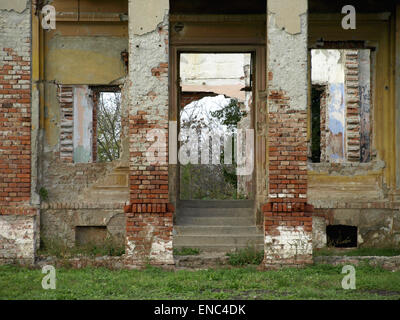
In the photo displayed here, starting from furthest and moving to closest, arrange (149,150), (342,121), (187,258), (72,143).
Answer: (342,121)
(72,143)
(187,258)
(149,150)

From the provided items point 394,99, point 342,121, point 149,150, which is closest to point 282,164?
point 149,150

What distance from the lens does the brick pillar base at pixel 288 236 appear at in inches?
286

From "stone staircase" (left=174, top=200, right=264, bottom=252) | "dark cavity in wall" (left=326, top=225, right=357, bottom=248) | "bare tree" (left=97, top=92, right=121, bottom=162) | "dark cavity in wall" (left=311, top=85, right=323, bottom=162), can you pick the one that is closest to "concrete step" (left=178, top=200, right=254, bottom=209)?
"stone staircase" (left=174, top=200, right=264, bottom=252)

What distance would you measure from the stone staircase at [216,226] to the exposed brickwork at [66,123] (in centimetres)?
242

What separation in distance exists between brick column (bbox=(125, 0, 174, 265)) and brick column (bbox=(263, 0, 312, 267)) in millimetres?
1469

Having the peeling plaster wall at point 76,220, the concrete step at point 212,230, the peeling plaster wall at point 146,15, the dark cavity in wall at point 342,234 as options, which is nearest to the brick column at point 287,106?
the peeling plaster wall at point 146,15

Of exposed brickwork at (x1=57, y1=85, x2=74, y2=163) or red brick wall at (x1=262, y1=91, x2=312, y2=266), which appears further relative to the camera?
exposed brickwork at (x1=57, y1=85, x2=74, y2=163)

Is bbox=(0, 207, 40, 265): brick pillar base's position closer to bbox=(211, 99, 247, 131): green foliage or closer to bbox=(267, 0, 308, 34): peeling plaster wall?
bbox=(267, 0, 308, 34): peeling plaster wall

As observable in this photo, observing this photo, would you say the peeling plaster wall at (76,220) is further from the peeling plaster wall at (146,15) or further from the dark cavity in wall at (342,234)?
the dark cavity in wall at (342,234)

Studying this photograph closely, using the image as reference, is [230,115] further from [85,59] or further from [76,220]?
[76,220]

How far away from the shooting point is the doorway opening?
54.9 feet

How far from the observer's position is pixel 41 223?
941 centimetres
